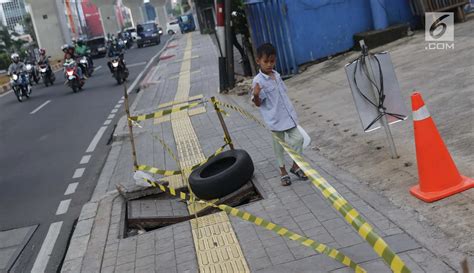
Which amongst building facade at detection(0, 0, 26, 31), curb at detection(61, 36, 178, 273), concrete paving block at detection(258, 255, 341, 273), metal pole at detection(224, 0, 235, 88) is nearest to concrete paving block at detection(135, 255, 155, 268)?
curb at detection(61, 36, 178, 273)

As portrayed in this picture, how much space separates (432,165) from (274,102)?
5.74 ft

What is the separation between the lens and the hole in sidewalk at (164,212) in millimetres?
5930

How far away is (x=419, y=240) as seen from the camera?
409 centimetres

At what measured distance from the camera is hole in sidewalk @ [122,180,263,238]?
19.5 feet

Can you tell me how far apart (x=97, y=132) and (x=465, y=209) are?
928 cm

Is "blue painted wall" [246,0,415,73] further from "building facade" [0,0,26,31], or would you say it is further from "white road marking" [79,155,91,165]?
"building facade" [0,0,26,31]

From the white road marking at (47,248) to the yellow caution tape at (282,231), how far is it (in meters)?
1.19

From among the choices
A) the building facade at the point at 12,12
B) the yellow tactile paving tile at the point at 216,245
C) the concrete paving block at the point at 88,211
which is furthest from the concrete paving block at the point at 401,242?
the building facade at the point at 12,12

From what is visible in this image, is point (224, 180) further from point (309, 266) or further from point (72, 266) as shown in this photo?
point (309, 266)

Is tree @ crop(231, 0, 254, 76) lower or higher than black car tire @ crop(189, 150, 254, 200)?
higher

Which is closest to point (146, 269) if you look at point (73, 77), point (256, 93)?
point (256, 93)

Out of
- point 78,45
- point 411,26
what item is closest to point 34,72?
point 78,45

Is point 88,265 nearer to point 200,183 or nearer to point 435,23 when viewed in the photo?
point 200,183

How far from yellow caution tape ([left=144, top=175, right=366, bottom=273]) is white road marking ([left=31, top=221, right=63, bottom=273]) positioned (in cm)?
119
